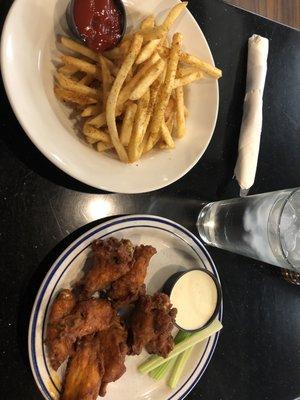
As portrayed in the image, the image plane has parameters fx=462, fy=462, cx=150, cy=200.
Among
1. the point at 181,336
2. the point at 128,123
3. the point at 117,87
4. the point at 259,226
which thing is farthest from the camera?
the point at 181,336

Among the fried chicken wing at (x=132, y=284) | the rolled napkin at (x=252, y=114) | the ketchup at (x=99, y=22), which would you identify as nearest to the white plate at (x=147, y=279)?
the fried chicken wing at (x=132, y=284)

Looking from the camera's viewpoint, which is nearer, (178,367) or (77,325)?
(77,325)

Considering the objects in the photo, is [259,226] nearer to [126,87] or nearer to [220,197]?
[220,197]

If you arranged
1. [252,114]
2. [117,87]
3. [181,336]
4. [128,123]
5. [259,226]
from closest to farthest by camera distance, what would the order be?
[117,87] < [128,123] < [259,226] < [181,336] < [252,114]

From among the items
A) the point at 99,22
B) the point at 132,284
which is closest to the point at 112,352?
the point at 132,284

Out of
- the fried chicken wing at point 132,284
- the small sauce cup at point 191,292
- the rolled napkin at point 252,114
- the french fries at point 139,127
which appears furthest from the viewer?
the rolled napkin at point 252,114

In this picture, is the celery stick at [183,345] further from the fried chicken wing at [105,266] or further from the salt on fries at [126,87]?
the salt on fries at [126,87]
